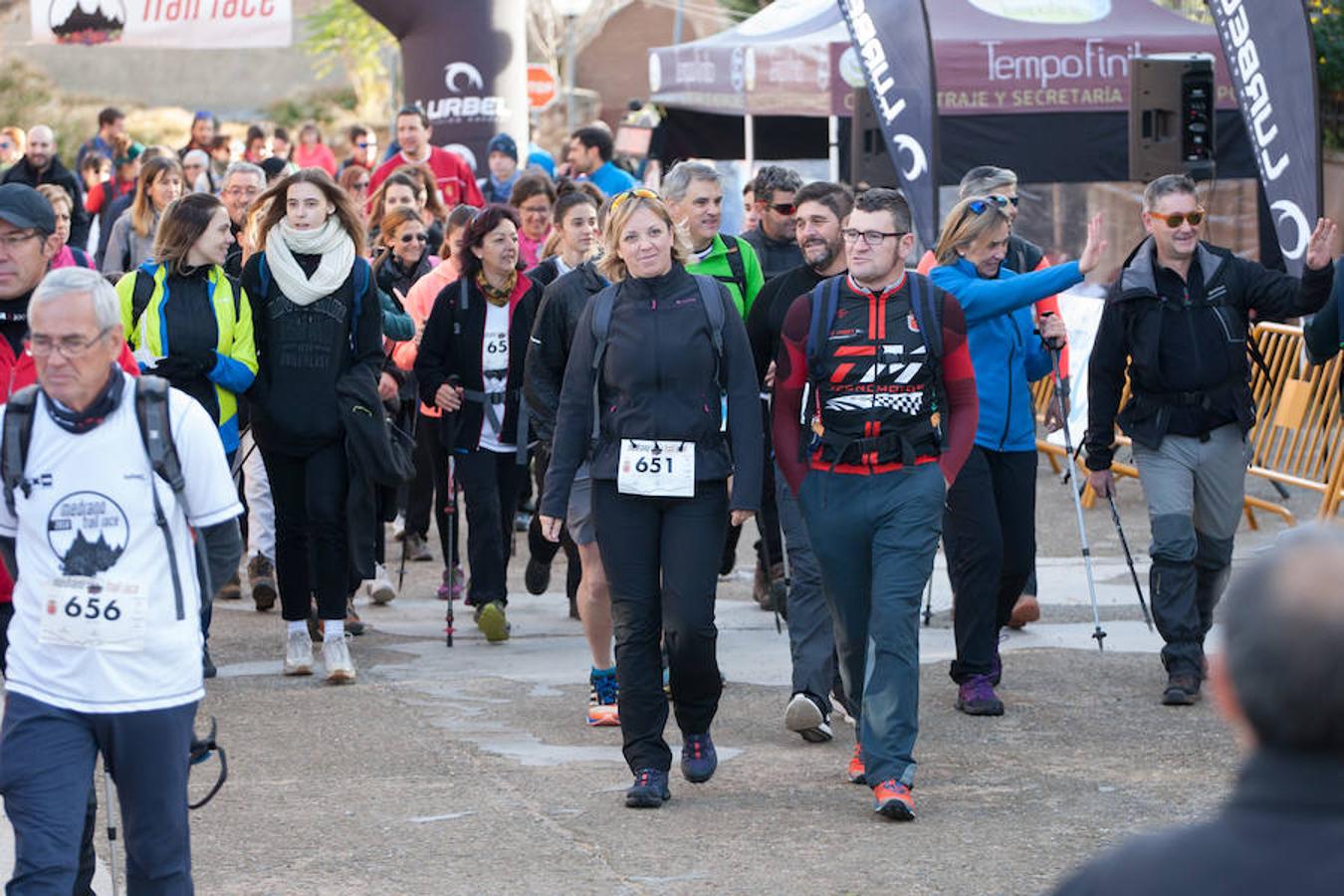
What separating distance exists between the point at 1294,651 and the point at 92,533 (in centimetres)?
312

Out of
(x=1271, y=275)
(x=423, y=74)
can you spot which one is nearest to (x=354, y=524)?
(x=1271, y=275)

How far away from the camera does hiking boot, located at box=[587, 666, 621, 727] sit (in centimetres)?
783

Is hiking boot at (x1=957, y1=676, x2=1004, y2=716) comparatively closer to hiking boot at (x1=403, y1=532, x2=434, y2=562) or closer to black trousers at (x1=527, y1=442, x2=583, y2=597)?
black trousers at (x1=527, y1=442, x2=583, y2=597)

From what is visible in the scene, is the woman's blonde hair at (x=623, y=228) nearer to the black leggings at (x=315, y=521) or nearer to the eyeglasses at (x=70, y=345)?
the black leggings at (x=315, y=521)

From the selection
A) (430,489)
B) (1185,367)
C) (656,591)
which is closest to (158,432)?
(656,591)

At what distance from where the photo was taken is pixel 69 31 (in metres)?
22.1

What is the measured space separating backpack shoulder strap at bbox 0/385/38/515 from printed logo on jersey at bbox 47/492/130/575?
0.45 feet

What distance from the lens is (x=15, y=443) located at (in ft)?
15.1

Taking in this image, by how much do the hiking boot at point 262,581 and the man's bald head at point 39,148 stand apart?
334 inches

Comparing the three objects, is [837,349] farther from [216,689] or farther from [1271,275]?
[216,689]

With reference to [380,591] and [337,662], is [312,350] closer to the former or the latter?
[337,662]

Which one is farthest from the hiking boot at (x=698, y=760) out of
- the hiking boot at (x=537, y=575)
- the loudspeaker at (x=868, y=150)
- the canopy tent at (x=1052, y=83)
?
the canopy tent at (x=1052, y=83)

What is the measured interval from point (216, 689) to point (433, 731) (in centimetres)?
123

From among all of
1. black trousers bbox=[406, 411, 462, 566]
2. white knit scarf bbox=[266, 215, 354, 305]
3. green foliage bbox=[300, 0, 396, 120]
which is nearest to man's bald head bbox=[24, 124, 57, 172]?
black trousers bbox=[406, 411, 462, 566]
